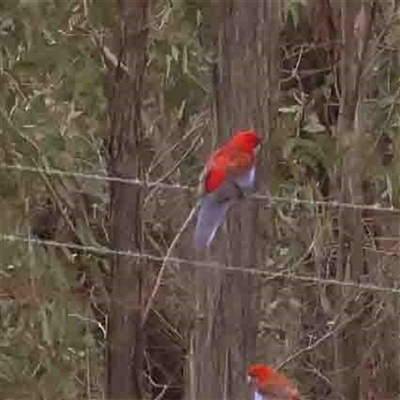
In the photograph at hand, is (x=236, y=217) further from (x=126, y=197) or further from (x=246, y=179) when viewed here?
(x=126, y=197)

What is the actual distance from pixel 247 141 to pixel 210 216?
0.21 m

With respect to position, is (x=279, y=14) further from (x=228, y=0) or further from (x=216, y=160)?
(x=216, y=160)

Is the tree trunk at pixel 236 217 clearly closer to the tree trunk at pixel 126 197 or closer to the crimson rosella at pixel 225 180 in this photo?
the crimson rosella at pixel 225 180

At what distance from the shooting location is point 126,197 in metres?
5.04

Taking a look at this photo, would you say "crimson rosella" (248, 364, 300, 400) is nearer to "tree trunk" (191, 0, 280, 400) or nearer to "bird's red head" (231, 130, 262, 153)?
"tree trunk" (191, 0, 280, 400)

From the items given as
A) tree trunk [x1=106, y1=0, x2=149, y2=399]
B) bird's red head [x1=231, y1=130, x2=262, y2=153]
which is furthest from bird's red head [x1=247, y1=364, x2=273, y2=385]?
tree trunk [x1=106, y1=0, x2=149, y2=399]

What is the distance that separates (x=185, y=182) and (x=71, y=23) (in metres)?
0.72

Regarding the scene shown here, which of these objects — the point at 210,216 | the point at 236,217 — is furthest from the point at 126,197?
the point at 210,216

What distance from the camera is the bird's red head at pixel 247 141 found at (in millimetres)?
3576

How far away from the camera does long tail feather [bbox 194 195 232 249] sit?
3652 millimetres

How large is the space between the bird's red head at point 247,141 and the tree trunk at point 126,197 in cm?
129

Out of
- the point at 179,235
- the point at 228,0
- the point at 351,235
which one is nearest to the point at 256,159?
the point at 228,0

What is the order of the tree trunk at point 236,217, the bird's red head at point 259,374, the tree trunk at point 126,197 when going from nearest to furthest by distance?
the tree trunk at point 236,217 < the bird's red head at point 259,374 < the tree trunk at point 126,197

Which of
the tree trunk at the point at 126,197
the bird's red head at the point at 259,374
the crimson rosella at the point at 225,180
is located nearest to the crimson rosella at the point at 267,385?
the bird's red head at the point at 259,374
